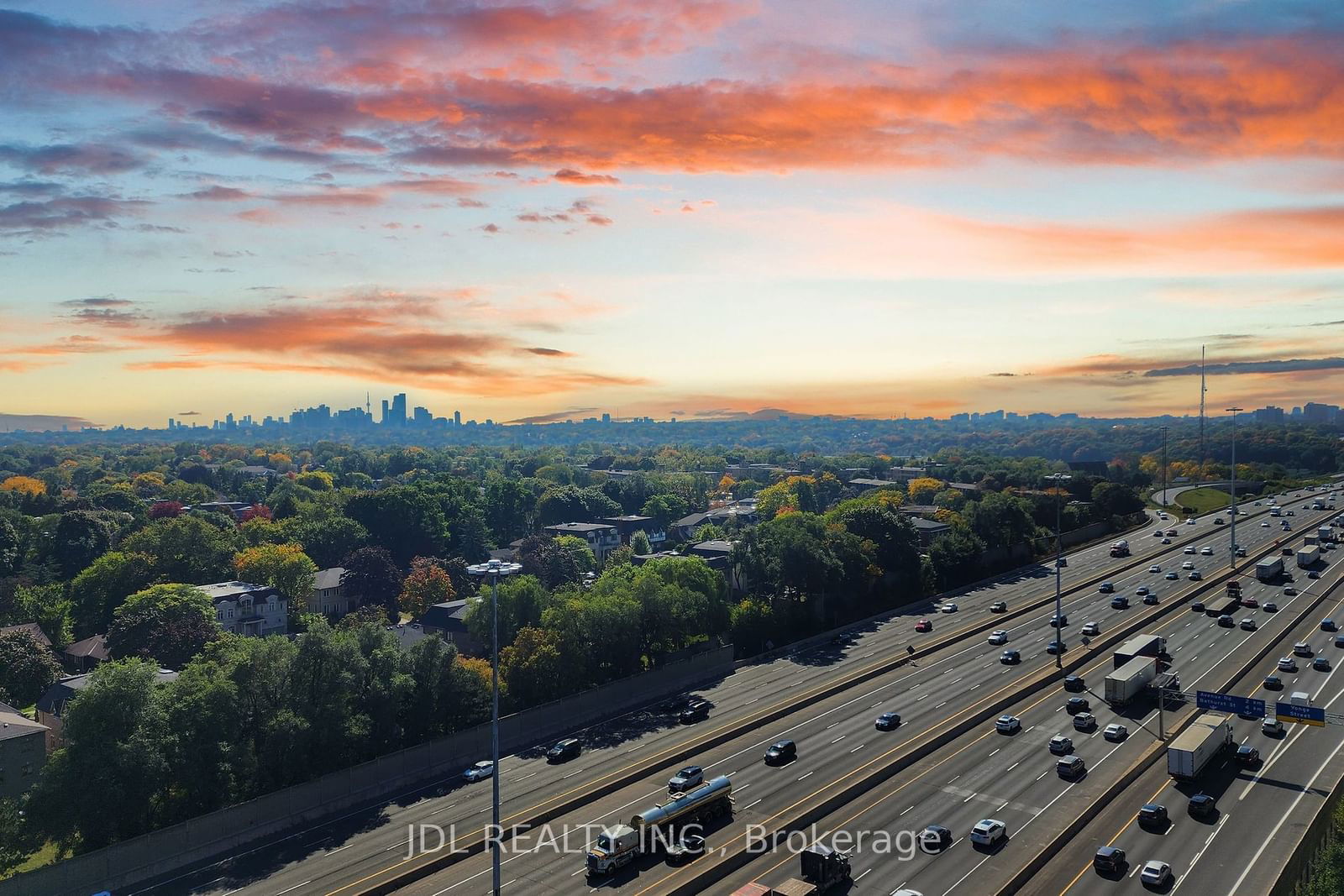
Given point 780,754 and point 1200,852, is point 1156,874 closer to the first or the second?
point 1200,852

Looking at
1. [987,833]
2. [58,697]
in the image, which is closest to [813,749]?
[987,833]

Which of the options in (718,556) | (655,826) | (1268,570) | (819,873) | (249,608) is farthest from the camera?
(718,556)

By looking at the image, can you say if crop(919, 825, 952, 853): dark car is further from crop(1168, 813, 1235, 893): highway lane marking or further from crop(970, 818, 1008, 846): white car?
crop(1168, 813, 1235, 893): highway lane marking

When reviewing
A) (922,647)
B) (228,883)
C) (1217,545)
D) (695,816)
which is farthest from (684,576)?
(1217,545)

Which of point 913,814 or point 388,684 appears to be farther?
point 388,684

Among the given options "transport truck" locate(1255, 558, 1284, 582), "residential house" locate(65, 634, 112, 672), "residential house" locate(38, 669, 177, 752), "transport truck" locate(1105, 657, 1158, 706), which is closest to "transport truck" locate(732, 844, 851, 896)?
"transport truck" locate(1105, 657, 1158, 706)

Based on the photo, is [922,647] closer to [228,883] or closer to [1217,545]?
[228,883]
